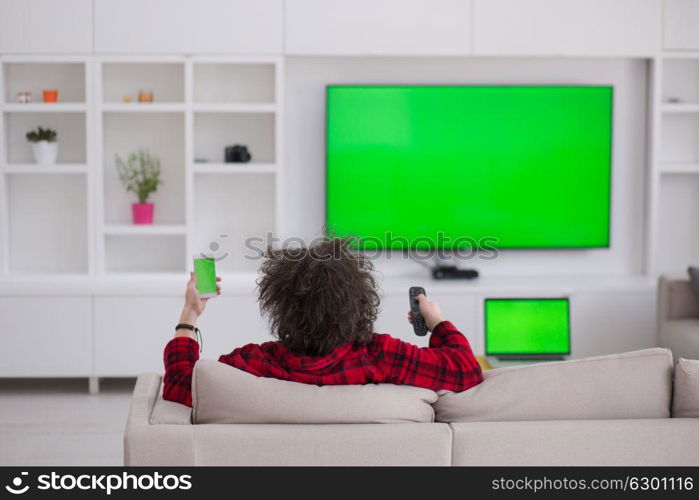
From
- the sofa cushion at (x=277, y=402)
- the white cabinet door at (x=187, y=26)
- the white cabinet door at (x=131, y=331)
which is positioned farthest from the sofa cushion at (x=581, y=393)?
the white cabinet door at (x=187, y=26)

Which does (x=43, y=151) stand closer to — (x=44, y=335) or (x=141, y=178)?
(x=141, y=178)

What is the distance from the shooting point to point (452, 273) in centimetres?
495

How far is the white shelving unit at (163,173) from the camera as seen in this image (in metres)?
4.98

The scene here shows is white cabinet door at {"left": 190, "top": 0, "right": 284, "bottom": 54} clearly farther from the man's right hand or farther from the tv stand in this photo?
the man's right hand

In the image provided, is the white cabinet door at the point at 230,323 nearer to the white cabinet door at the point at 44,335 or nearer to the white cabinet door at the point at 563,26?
the white cabinet door at the point at 44,335

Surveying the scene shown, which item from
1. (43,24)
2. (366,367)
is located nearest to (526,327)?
(366,367)

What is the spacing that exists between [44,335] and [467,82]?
264 centimetres

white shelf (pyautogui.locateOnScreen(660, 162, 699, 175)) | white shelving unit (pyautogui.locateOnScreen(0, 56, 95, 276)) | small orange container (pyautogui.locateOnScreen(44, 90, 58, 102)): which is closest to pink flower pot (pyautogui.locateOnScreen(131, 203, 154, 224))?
white shelving unit (pyautogui.locateOnScreen(0, 56, 95, 276))

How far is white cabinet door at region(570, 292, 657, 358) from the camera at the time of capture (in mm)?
4805

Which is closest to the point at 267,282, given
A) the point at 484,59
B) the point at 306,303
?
the point at 306,303

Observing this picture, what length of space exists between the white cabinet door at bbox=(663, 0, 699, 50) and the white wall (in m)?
0.24

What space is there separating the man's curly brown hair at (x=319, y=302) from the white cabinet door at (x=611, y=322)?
116 inches

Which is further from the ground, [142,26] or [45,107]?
[142,26]
